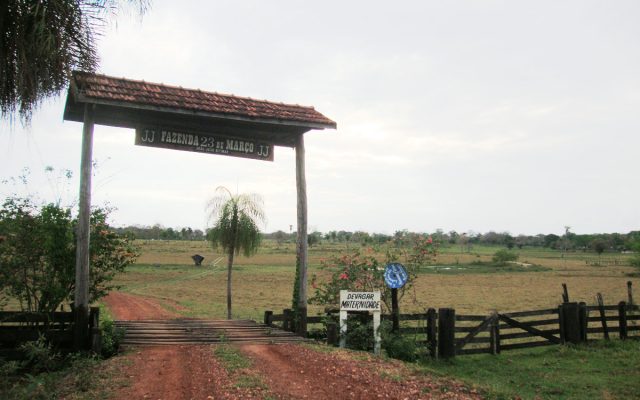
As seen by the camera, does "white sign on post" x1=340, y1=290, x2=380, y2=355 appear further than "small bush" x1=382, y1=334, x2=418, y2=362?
Yes

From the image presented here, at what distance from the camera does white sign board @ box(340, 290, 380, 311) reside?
11398 millimetres

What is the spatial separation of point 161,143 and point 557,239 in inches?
6687

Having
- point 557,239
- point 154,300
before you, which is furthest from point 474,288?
point 557,239

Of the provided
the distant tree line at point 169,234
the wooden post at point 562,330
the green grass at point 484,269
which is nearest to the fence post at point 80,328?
the wooden post at point 562,330

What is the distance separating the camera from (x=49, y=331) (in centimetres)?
1002

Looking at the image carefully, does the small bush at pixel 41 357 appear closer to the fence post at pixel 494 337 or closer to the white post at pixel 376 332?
the white post at pixel 376 332

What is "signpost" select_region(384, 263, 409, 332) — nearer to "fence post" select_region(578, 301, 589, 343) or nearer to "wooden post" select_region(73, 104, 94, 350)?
"fence post" select_region(578, 301, 589, 343)

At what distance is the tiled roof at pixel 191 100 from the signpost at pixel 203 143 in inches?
31.0

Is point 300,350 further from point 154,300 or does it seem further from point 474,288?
point 474,288

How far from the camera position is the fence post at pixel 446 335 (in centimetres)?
1214

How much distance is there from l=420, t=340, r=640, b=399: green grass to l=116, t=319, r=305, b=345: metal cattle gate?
3319mm

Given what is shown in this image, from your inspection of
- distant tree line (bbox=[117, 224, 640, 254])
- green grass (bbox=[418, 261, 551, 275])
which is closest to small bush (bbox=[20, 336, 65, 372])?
green grass (bbox=[418, 261, 551, 275])

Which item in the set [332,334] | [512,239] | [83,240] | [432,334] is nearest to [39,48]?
[83,240]

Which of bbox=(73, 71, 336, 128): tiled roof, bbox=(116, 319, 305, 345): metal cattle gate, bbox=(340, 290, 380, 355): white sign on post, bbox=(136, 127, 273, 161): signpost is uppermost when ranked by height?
bbox=(73, 71, 336, 128): tiled roof
